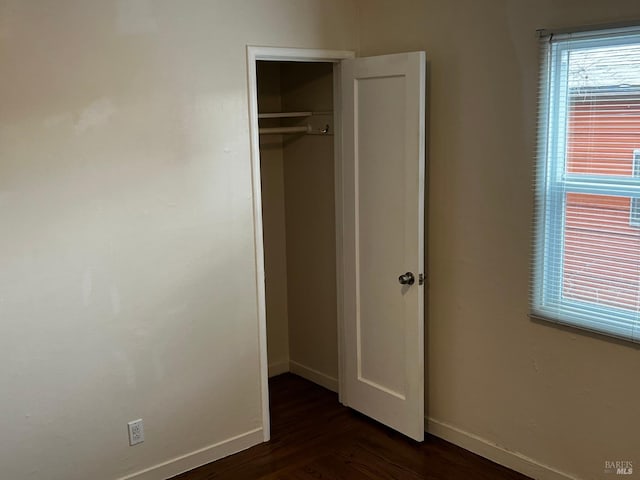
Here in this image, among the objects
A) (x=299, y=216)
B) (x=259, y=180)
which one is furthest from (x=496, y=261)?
(x=299, y=216)

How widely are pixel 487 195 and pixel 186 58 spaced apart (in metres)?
1.60

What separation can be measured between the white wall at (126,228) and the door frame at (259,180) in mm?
47

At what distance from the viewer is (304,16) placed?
3533 millimetres

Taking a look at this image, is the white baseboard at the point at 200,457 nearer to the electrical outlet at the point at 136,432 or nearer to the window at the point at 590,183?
the electrical outlet at the point at 136,432

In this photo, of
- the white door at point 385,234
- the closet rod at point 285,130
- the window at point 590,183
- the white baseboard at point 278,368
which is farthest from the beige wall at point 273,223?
the window at point 590,183

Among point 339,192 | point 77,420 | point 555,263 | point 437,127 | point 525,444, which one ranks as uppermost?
point 437,127

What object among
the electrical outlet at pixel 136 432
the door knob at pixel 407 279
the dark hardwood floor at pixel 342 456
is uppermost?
the door knob at pixel 407 279

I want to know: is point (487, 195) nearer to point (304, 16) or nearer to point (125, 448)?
point (304, 16)

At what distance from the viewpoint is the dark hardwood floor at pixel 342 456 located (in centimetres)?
333

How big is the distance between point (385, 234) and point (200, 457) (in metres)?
1.54

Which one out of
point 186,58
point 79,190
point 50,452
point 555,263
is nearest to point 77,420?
point 50,452

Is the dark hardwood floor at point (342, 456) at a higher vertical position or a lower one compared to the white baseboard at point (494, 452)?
lower

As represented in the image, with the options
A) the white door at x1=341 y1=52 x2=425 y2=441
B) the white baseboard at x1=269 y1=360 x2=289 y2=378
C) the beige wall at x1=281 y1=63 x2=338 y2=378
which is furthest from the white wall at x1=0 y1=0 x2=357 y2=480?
the white baseboard at x1=269 y1=360 x2=289 y2=378

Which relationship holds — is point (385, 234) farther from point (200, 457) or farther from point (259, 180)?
point (200, 457)
